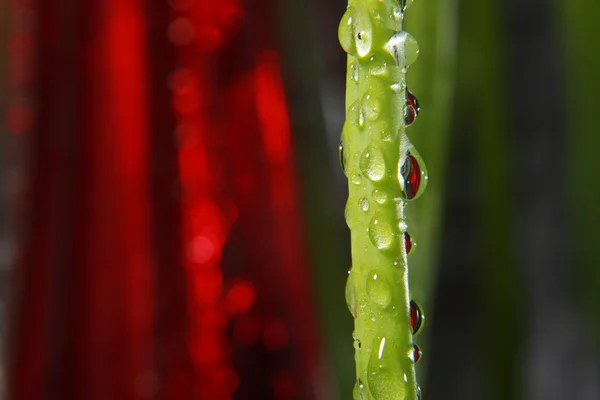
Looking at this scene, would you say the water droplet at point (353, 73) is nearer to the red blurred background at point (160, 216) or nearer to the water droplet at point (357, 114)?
the water droplet at point (357, 114)

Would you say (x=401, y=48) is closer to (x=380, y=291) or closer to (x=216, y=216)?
(x=380, y=291)

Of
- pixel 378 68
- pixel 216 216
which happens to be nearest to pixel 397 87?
pixel 378 68

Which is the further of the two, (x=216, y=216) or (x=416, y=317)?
(x=216, y=216)

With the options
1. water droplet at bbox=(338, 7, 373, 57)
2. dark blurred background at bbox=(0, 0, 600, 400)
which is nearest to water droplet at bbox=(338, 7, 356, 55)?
water droplet at bbox=(338, 7, 373, 57)

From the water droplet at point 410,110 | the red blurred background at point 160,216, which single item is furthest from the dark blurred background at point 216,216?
the water droplet at point 410,110

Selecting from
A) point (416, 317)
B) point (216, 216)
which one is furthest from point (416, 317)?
point (216, 216)

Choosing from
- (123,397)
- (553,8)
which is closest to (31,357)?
(123,397)

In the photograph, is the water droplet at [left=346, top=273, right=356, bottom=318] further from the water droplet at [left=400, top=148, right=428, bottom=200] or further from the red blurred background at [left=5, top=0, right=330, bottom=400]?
the red blurred background at [left=5, top=0, right=330, bottom=400]
